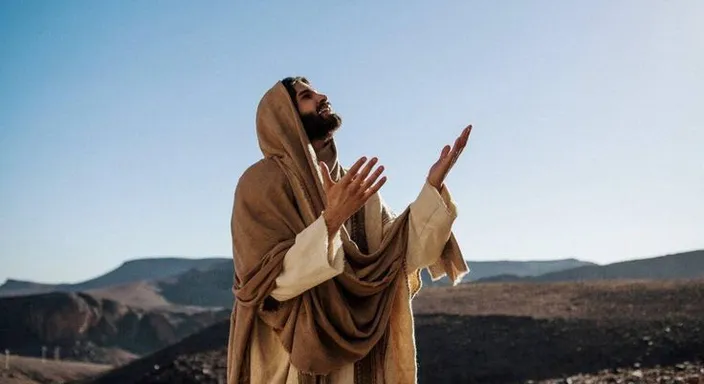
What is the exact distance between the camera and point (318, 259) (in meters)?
2.54

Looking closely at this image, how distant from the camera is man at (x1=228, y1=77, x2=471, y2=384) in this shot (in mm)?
2617

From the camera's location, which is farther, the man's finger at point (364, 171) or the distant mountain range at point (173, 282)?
the distant mountain range at point (173, 282)

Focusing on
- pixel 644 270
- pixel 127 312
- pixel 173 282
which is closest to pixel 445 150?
pixel 127 312

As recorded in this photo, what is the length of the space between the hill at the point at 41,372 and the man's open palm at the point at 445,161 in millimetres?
24316

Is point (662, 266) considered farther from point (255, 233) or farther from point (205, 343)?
point (255, 233)

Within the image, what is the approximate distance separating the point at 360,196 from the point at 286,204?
337mm

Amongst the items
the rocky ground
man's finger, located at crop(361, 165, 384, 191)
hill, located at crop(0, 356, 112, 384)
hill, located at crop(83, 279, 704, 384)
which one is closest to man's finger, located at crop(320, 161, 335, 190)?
man's finger, located at crop(361, 165, 384, 191)

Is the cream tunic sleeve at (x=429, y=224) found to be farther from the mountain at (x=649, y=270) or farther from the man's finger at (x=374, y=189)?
the mountain at (x=649, y=270)

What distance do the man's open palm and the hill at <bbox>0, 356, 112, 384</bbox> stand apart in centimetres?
2432

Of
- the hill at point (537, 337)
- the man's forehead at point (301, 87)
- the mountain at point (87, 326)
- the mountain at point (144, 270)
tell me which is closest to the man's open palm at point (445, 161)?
the man's forehead at point (301, 87)

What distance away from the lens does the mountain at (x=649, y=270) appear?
55.4 metres

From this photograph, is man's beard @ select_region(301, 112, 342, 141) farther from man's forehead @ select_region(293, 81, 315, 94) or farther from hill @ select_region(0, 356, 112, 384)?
hill @ select_region(0, 356, 112, 384)

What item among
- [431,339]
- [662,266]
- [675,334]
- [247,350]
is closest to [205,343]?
[431,339]

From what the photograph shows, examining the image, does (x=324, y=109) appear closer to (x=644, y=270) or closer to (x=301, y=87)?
(x=301, y=87)
